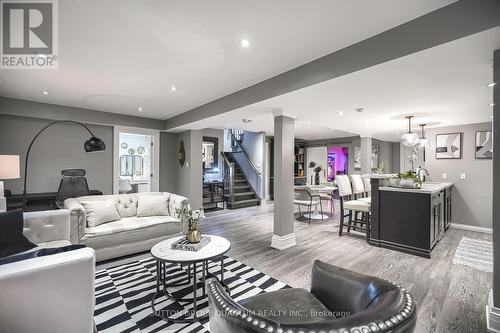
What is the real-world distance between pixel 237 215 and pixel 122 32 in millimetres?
4771

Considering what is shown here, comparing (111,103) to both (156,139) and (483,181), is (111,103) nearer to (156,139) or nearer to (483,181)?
(156,139)

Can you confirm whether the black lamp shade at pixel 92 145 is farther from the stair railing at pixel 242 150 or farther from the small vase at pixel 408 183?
the stair railing at pixel 242 150

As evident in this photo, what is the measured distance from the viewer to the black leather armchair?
68cm

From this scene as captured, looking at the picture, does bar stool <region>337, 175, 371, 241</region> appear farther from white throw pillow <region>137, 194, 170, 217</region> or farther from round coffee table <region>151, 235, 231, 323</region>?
white throw pillow <region>137, 194, 170, 217</region>

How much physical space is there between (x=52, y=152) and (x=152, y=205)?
9.51ft

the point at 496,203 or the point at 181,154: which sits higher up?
the point at 181,154

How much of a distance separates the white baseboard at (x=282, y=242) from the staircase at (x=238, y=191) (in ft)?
10.8

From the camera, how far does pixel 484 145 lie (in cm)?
463

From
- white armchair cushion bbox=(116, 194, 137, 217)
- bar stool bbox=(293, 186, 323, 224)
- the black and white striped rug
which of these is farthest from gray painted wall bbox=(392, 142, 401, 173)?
white armchair cushion bbox=(116, 194, 137, 217)

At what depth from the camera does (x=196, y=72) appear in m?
2.91

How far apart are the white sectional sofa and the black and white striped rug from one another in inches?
12.2

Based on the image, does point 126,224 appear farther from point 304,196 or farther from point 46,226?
point 304,196

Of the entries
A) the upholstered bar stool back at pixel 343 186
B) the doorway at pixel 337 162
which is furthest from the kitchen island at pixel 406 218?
the doorway at pixel 337 162

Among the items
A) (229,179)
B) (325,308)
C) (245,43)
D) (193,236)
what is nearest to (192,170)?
(229,179)
